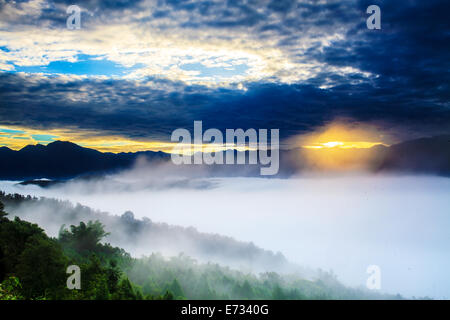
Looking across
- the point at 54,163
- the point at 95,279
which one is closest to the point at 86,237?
the point at 95,279

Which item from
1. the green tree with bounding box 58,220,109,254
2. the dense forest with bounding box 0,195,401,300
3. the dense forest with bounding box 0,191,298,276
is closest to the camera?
the dense forest with bounding box 0,195,401,300

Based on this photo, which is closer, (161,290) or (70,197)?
(161,290)

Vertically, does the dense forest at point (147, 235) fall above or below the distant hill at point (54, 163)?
below

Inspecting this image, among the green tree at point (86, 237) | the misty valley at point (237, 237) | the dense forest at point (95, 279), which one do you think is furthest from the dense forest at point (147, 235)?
the dense forest at point (95, 279)

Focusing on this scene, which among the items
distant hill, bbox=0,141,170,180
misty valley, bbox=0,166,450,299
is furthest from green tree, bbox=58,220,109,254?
distant hill, bbox=0,141,170,180

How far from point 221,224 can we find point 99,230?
101973 millimetres

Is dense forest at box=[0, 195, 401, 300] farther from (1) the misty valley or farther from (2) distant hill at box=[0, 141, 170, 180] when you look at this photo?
(2) distant hill at box=[0, 141, 170, 180]

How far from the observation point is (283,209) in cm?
13362

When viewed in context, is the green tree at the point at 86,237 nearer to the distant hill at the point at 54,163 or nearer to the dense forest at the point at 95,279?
the dense forest at the point at 95,279

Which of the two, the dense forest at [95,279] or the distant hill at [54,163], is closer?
the dense forest at [95,279]
